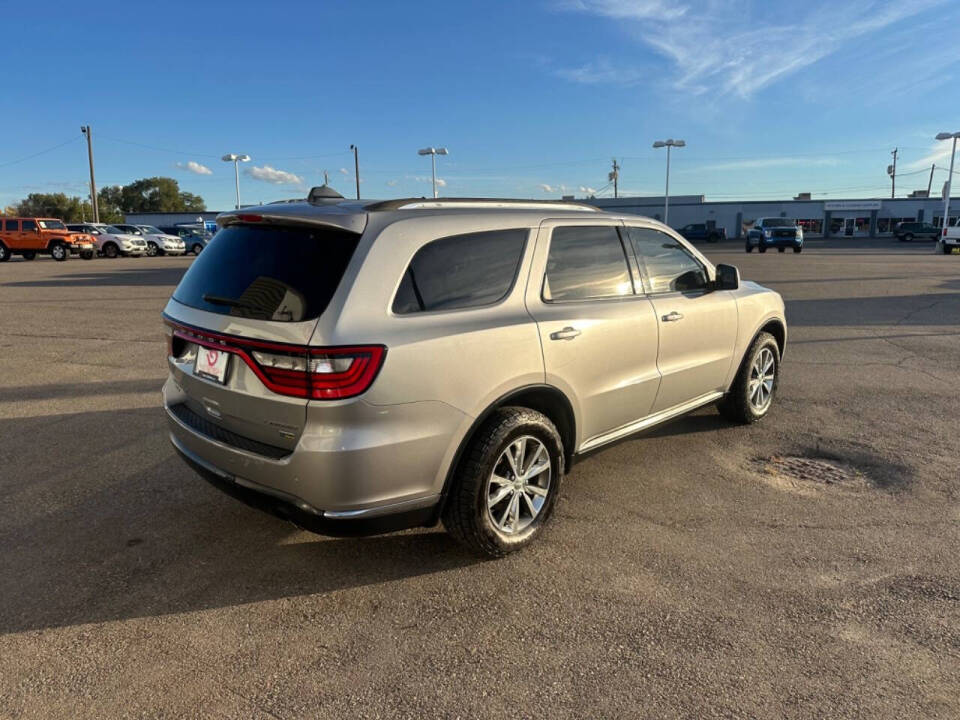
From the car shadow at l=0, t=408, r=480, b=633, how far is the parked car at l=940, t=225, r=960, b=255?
41.5 meters

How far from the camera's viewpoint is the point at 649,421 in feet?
13.8

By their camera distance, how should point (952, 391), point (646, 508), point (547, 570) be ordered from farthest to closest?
point (952, 391)
point (646, 508)
point (547, 570)

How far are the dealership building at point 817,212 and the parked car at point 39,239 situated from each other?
49199 mm

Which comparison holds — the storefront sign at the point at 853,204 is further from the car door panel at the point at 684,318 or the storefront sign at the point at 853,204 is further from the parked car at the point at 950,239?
the car door panel at the point at 684,318

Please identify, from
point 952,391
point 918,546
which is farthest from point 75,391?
point 952,391

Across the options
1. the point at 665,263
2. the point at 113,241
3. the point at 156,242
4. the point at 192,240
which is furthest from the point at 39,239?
the point at 665,263

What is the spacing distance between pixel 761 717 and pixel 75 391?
21.6ft

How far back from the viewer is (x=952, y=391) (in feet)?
20.8

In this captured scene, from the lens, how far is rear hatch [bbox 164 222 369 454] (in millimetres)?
2660

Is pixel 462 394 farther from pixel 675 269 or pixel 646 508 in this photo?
pixel 675 269

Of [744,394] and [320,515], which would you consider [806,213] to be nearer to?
[744,394]

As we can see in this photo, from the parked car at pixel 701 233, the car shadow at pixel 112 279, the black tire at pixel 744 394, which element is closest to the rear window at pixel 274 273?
the black tire at pixel 744 394

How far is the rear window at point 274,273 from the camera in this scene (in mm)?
2732

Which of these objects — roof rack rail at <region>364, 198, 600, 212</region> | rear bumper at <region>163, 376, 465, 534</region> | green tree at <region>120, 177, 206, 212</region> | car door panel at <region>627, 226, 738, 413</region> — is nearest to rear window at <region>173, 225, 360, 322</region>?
roof rack rail at <region>364, 198, 600, 212</region>
